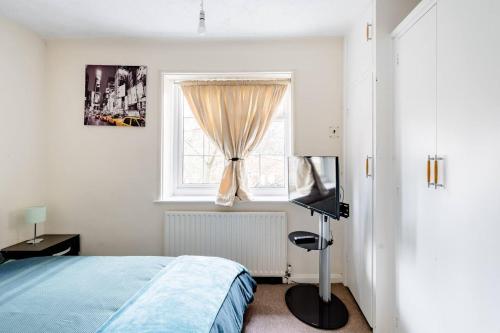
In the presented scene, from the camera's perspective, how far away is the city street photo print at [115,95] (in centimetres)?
251

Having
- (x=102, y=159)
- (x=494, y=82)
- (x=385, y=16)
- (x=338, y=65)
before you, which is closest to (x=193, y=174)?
(x=102, y=159)

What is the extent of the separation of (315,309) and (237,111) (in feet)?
6.76

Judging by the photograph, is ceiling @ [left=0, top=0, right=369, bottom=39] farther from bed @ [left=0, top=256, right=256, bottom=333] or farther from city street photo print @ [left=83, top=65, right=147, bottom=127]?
bed @ [left=0, top=256, right=256, bottom=333]

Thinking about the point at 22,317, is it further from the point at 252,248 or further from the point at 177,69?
the point at 177,69

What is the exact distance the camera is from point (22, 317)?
1.17 meters

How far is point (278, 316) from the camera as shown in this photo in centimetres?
193

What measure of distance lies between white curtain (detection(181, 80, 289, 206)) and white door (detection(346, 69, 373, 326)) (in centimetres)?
86

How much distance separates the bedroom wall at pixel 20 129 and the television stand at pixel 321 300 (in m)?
2.64

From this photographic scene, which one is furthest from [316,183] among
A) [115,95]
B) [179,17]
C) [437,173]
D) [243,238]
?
[115,95]

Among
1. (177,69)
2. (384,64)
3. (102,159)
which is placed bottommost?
(102,159)

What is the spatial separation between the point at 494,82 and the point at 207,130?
2.23 meters

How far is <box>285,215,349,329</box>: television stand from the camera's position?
73.1 inches

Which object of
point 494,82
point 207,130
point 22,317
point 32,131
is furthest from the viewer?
point 207,130

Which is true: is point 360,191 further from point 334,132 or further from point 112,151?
point 112,151
